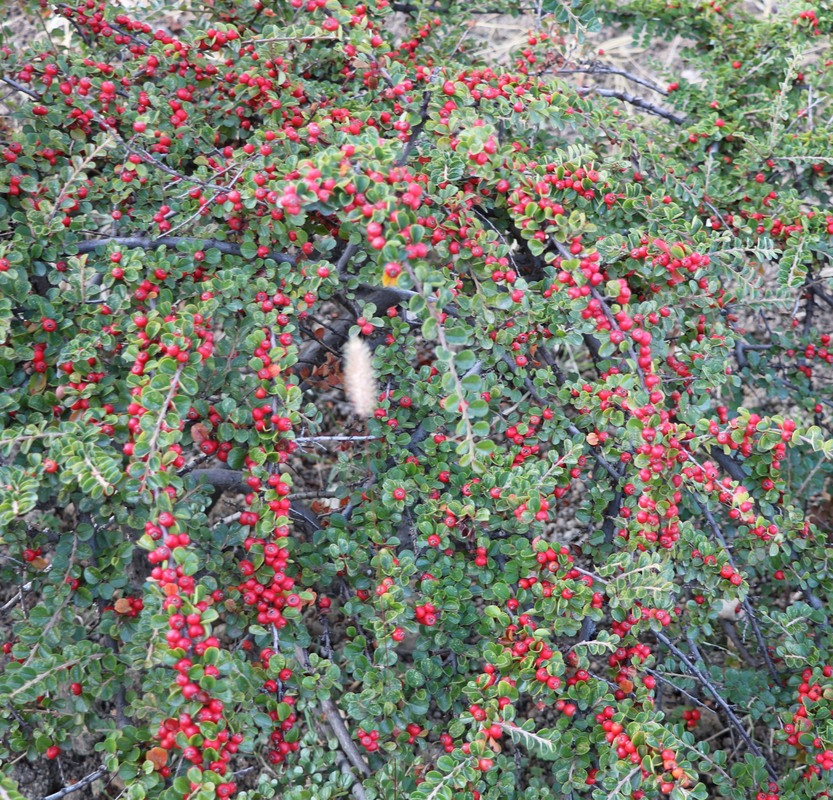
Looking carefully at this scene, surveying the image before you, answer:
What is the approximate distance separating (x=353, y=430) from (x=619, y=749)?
1.21 meters

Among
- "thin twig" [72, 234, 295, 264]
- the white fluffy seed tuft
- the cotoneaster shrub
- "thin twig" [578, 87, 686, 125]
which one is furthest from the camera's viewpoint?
"thin twig" [578, 87, 686, 125]

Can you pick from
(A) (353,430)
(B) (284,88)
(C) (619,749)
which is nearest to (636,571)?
(C) (619,749)

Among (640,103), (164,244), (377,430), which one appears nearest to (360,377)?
(377,430)

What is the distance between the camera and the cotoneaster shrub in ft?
5.84

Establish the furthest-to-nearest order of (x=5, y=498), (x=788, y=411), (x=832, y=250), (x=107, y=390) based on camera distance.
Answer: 1. (x=788, y=411)
2. (x=832, y=250)
3. (x=107, y=390)
4. (x=5, y=498)

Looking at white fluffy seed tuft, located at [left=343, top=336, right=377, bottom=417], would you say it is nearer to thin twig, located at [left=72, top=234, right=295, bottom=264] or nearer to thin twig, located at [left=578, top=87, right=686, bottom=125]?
thin twig, located at [left=72, top=234, right=295, bottom=264]

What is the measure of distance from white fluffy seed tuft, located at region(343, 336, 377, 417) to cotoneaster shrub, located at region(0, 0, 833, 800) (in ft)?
0.05

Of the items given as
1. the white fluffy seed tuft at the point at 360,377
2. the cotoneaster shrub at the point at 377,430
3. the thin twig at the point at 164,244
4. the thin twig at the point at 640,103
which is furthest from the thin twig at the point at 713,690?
the thin twig at the point at 640,103

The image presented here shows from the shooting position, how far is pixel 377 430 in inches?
87.5

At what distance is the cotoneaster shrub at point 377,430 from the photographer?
5.84ft

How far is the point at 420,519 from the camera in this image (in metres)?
2.06

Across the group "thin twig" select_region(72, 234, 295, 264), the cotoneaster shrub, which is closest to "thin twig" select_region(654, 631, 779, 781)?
the cotoneaster shrub

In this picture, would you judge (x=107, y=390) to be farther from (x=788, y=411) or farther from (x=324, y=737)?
(x=788, y=411)

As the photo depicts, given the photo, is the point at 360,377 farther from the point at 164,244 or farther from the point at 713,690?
the point at 713,690
